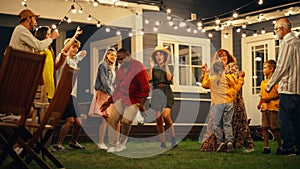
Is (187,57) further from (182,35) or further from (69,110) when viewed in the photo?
(69,110)

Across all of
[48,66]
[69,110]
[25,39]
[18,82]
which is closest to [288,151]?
[69,110]

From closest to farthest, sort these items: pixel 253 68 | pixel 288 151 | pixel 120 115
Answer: pixel 288 151 → pixel 120 115 → pixel 253 68

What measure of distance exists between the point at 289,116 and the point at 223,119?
1.10m

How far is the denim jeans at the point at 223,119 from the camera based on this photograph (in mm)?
7664

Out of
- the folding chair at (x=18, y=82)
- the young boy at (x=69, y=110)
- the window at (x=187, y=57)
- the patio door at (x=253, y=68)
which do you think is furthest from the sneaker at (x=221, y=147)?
the patio door at (x=253, y=68)

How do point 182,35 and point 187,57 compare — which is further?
point 187,57

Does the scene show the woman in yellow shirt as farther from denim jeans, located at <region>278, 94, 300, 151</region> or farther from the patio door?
the patio door

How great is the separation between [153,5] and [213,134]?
5.46 meters

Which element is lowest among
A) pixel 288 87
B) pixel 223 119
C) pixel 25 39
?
pixel 223 119

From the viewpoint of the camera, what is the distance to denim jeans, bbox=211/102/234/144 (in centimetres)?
766

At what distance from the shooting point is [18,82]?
4.14 m

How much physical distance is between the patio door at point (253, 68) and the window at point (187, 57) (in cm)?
98

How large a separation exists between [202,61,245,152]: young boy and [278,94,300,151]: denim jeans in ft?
3.03

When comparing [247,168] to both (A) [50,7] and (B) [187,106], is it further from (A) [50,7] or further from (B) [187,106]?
(B) [187,106]
